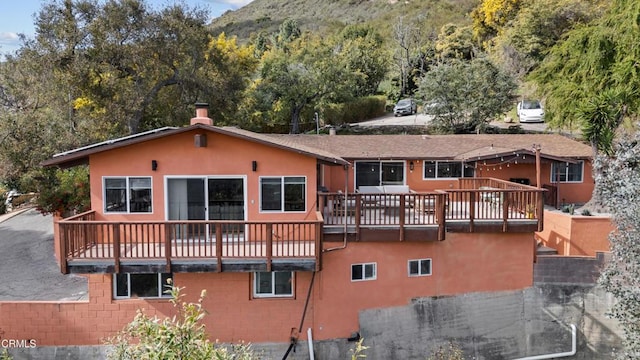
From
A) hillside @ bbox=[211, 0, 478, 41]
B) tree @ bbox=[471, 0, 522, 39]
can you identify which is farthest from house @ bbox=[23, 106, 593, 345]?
hillside @ bbox=[211, 0, 478, 41]

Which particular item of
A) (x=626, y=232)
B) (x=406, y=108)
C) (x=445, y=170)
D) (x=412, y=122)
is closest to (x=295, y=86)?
(x=412, y=122)

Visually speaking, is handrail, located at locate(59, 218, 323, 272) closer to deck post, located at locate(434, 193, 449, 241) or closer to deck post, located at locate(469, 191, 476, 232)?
deck post, located at locate(434, 193, 449, 241)

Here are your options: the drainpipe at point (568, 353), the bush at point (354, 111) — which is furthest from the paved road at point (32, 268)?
the bush at point (354, 111)

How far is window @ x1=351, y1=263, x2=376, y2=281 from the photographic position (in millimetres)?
12258

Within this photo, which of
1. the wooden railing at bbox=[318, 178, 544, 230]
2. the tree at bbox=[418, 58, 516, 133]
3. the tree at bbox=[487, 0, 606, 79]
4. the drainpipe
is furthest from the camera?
the tree at bbox=[487, 0, 606, 79]

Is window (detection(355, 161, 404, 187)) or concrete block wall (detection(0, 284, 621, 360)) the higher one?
window (detection(355, 161, 404, 187))

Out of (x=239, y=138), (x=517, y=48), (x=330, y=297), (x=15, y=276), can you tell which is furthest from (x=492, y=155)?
(x=517, y=48)

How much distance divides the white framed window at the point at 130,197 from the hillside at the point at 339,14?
4946cm

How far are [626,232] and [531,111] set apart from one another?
25.9 metres

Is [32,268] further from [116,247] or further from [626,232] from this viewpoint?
[626,232]

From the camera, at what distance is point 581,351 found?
1345cm

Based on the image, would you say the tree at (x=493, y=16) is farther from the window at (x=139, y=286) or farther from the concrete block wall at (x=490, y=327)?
the window at (x=139, y=286)

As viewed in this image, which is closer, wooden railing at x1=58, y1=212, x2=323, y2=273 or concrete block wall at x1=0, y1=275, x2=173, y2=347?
wooden railing at x1=58, y1=212, x2=323, y2=273

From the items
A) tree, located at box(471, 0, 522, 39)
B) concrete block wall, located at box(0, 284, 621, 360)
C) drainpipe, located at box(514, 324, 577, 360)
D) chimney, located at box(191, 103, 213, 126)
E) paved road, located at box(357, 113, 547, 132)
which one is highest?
tree, located at box(471, 0, 522, 39)
